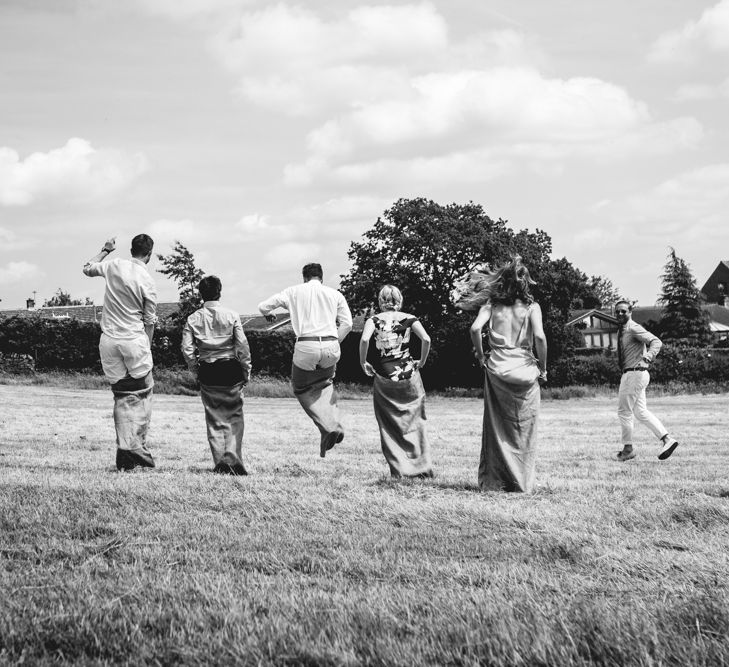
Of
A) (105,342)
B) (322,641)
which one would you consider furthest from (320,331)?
(322,641)

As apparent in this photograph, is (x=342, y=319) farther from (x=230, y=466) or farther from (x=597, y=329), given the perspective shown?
(x=597, y=329)

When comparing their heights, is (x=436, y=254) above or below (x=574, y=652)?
above

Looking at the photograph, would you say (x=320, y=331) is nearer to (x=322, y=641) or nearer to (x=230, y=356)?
(x=230, y=356)

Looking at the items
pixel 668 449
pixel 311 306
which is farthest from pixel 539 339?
pixel 668 449

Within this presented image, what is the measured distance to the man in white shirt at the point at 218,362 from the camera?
368 inches

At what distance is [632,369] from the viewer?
1294cm

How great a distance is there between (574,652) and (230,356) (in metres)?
6.53

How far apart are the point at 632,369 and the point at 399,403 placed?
5.14m

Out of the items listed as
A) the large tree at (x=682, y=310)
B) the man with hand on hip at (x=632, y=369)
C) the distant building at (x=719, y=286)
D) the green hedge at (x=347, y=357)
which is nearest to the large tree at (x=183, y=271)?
the green hedge at (x=347, y=357)

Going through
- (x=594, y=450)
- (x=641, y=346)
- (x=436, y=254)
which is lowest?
(x=594, y=450)

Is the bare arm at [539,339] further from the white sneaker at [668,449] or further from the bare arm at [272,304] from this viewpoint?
the white sneaker at [668,449]

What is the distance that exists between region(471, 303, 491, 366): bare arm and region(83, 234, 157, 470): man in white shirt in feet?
10.5

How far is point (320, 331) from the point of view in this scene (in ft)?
32.8

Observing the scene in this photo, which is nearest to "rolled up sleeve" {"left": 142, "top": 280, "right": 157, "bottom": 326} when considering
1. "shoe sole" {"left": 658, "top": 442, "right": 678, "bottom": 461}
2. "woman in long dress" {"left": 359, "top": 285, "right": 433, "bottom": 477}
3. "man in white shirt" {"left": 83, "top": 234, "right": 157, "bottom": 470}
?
"man in white shirt" {"left": 83, "top": 234, "right": 157, "bottom": 470}
